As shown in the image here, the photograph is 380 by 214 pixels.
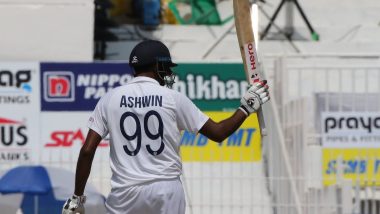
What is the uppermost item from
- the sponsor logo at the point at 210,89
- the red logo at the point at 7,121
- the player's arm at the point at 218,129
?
the sponsor logo at the point at 210,89

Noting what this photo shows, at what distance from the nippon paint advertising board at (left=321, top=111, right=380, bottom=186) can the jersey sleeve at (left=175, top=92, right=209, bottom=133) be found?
18.9ft

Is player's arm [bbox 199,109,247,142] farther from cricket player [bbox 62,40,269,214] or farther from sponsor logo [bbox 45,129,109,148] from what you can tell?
sponsor logo [bbox 45,129,109,148]

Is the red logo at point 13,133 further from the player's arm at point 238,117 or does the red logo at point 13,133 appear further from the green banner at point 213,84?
the player's arm at point 238,117

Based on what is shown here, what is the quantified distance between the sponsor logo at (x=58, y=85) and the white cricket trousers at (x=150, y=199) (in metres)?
7.09

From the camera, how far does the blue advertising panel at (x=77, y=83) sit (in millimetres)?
13555

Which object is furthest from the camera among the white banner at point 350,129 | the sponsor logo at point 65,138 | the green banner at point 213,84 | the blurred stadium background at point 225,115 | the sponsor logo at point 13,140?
the green banner at point 213,84

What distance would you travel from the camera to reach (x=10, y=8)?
14562 mm

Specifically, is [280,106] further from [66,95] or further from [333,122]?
[66,95]

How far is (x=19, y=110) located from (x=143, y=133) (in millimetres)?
7164

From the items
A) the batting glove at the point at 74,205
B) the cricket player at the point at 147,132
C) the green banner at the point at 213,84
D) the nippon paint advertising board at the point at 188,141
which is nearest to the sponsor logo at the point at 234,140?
the nippon paint advertising board at the point at 188,141

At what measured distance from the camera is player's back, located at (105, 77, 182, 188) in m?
6.51

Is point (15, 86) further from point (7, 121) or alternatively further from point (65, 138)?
point (65, 138)

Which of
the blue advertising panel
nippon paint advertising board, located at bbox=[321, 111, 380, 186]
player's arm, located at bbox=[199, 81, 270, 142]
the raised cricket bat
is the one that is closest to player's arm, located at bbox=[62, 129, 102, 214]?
player's arm, located at bbox=[199, 81, 270, 142]

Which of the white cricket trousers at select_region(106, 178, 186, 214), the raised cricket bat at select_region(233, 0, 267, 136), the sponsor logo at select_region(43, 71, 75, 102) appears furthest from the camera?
the sponsor logo at select_region(43, 71, 75, 102)
